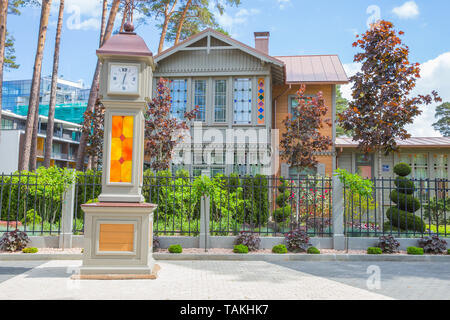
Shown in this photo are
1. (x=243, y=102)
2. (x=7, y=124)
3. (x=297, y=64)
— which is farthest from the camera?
(x=7, y=124)

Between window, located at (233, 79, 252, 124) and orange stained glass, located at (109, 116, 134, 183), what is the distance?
1073 cm

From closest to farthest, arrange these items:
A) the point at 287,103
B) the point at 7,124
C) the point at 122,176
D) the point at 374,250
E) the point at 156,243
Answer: the point at 122,176, the point at 374,250, the point at 156,243, the point at 287,103, the point at 7,124

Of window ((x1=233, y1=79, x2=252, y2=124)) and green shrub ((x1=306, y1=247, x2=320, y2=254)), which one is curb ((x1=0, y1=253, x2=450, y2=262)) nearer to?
green shrub ((x1=306, y1=247, x2=320, y2=254))

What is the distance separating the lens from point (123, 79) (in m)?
7.30

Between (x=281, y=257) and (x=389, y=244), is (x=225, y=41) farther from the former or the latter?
(x=389, y=244)

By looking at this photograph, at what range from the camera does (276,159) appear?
61.6 ft

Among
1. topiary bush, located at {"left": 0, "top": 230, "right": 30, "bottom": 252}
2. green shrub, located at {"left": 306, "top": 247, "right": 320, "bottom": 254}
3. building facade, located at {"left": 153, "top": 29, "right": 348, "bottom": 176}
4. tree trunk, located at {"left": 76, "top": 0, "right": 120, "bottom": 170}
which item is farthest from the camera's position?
building facade, located at {"left": 153, "top": 29, "right": 348, "bottom": 176}

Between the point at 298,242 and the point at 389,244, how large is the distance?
2.32m

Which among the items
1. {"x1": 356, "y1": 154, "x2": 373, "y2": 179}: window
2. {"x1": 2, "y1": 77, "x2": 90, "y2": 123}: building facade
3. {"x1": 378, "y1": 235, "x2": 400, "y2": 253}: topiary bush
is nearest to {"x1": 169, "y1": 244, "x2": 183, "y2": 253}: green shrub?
{"x1": 378, "y1": 235, "x2": 400, "y2": 253}: topiary bush

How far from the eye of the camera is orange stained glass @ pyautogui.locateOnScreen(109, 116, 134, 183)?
23.8ft

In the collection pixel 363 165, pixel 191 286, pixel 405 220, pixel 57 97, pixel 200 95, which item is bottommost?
pixel 191 286

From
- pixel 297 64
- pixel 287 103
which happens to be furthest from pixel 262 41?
pixel 287 103

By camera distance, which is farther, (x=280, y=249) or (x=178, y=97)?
(x=178, y=97)
